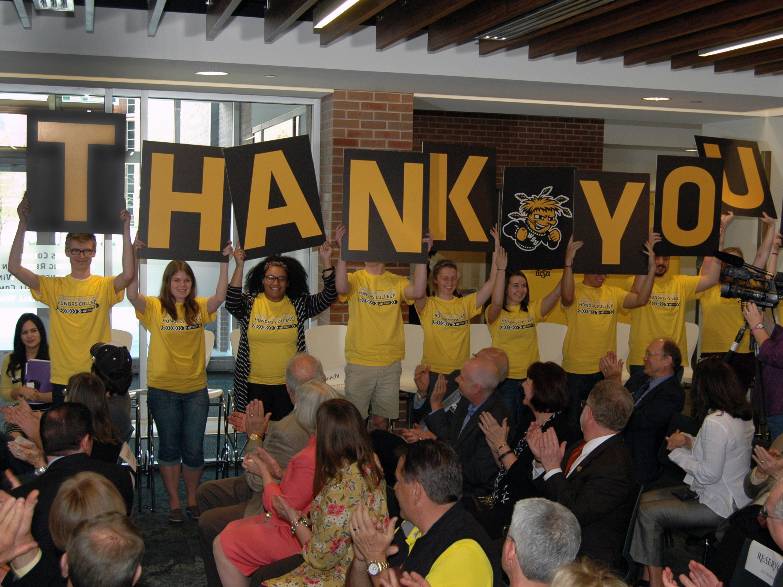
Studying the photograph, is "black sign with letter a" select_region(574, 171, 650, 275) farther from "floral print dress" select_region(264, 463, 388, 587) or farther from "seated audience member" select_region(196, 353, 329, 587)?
"floral print dress" select_region(264, 463, 388, 587)

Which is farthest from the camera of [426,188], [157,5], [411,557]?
[426,188]

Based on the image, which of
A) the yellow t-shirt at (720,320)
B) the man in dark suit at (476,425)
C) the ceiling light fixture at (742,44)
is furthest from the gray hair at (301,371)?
the yellow t-shirt at (720,320)

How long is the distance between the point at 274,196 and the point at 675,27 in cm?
273

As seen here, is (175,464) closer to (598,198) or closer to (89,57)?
(89,57)

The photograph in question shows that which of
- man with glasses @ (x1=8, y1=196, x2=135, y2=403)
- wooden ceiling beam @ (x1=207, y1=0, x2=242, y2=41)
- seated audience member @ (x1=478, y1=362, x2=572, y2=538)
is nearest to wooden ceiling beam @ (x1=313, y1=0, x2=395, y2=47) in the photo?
wooden ceiling beam @ (x1=207, y1=0, x2=242, y2=41)

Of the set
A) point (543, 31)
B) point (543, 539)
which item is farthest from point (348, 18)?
point (543, 539)

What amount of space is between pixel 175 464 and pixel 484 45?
3.58m

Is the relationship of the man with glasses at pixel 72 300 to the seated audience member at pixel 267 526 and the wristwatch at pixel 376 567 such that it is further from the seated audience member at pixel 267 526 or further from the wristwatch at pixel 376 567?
the wristwatch at pixel 376 567

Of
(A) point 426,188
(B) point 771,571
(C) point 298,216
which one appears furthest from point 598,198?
(B) point 771,571

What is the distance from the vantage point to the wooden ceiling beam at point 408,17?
5.43 metres

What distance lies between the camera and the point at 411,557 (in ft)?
10.3

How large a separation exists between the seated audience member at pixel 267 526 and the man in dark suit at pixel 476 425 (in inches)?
39.9

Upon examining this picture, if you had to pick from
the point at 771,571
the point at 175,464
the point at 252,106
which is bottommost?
the point at 175,464

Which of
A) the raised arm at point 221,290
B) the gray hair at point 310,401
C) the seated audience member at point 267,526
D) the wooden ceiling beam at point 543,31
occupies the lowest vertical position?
the seated audience member at point 267,526
